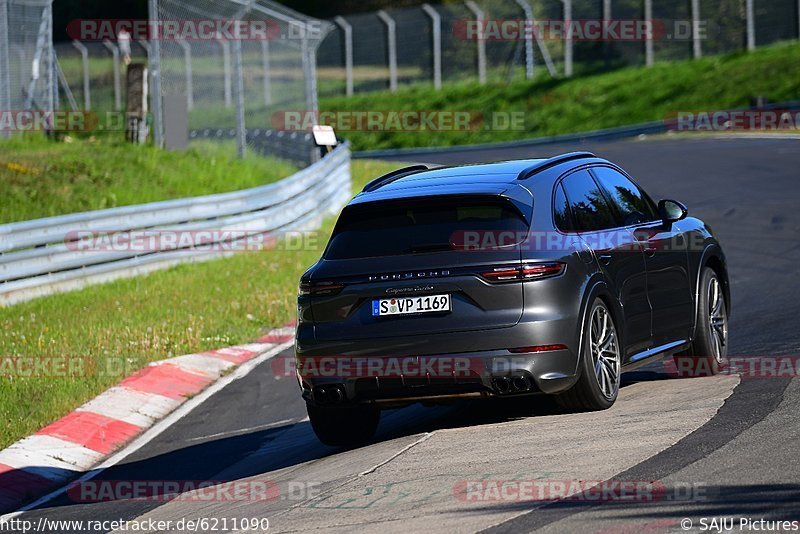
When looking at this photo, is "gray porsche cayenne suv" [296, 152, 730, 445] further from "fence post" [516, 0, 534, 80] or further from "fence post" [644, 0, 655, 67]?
"fence post" [516, 0, 534, 80]

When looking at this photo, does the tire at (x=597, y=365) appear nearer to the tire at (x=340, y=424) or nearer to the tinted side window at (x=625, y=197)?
the tinted side window at (x=625, y=197)

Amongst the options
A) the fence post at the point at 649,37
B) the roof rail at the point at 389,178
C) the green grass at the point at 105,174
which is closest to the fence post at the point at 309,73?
the green grass at the point at 105,174

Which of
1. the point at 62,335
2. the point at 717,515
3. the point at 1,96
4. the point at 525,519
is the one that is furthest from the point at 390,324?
the point at 1,96

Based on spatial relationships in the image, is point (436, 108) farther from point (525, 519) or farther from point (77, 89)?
point (525, 519)

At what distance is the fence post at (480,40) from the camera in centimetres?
4500

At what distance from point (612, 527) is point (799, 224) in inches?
536

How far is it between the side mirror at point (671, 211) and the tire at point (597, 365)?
1375mm

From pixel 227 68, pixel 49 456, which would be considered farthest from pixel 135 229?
pixel 227 68

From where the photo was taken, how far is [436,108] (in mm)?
49344

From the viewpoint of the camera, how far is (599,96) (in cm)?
4359

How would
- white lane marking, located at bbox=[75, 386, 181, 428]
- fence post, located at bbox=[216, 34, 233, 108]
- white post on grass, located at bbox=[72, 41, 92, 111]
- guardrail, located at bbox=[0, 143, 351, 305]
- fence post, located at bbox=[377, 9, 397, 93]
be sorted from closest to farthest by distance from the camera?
white lane marking, located at bbox=[75, 386, 181, 428] → guardrail, located at bbox=[0, 143, 351, 305] → fence post, located at bbox=[216, 34, 233, 108] → white post on grass, located at bbox=[72, 41, 92, 111] → fence post, located at bbox=[377, 9, 397, 93]

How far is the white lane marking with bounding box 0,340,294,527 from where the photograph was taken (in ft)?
28.8

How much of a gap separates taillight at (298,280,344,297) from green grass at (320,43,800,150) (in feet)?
97.4

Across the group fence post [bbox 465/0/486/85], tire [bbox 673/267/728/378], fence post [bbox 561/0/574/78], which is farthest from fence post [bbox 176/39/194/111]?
fence post [bbox 561/0/574/78]
